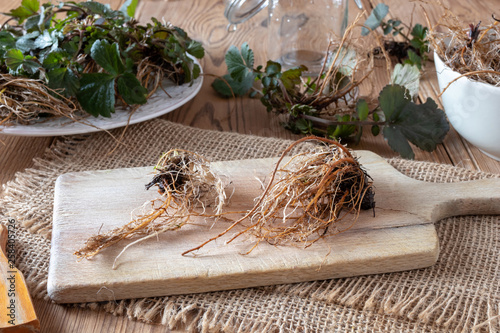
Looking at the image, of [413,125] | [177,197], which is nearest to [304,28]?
[413,125]

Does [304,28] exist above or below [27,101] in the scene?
above

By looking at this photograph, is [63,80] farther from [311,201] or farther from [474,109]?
[474,109]

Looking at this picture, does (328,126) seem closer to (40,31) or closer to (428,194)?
(428,194)

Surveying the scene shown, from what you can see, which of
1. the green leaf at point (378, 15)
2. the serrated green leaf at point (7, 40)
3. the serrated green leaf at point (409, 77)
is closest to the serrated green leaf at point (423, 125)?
the serrated green leaf at point (409, 77)

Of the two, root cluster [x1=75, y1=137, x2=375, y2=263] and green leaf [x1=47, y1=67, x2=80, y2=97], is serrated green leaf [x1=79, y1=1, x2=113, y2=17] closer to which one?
green leaf [x1=47, y1=67, x2=80, y2=97]

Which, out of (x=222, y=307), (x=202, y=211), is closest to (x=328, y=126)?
(x=202, y=211)

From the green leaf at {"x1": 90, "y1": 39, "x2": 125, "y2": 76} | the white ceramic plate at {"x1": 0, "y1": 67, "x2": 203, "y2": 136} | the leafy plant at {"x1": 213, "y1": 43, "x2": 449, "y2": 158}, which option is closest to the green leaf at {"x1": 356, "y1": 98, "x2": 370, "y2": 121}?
the leafy plant at {"x1": 213, "y1": 43, "x2": 449, "y2": 158}
